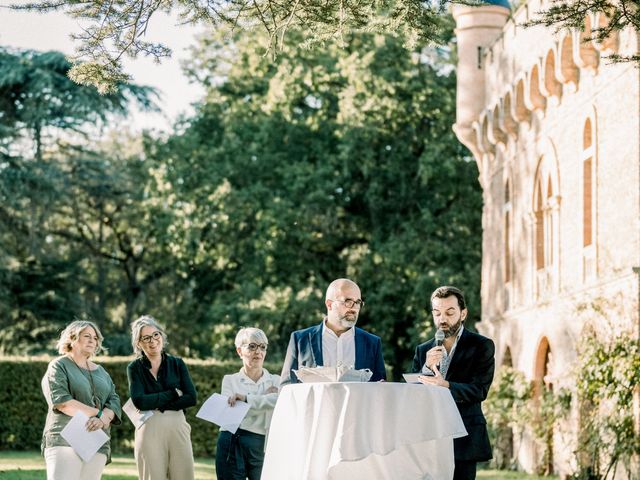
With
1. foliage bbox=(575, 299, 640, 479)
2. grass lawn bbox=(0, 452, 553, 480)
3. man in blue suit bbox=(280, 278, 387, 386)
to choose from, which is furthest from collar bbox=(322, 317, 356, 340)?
grass lawn bbox=(0, 452, 553, 480)

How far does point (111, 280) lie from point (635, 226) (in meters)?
27.7

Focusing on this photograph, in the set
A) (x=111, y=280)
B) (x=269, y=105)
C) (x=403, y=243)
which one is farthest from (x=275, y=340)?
(x=111, y=280)

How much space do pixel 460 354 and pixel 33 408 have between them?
2015 cm

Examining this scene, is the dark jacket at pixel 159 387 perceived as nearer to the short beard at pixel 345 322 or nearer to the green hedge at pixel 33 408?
the short beard at pixel 345 322

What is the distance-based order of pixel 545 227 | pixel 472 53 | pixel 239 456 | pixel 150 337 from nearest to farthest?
pixel 150 337, pixel 239 456, pixel 545 227, pixel 472 53

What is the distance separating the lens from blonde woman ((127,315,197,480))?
10023 mm

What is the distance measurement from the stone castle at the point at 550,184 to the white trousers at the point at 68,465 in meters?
9.27

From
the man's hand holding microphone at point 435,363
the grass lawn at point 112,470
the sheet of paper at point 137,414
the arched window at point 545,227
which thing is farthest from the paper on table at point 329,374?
the arched window at point 545,227

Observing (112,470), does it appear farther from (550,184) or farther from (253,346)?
(253,346)

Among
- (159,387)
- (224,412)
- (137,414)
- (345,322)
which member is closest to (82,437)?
(137,414)

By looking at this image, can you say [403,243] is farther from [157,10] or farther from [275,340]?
[157,10]

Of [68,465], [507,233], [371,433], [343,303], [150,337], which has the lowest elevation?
[68,465]

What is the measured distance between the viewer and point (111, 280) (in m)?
43.0

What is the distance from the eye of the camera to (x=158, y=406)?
10.1m
